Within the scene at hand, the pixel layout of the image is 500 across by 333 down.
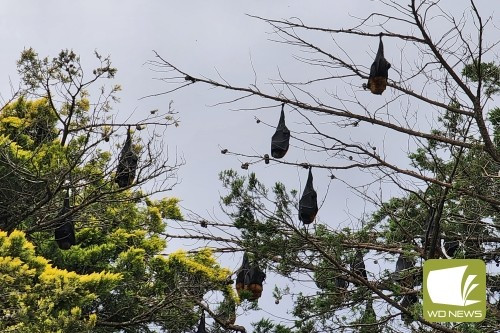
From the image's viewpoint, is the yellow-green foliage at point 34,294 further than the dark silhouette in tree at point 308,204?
No

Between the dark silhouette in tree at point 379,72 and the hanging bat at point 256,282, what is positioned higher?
the dark silhouette in tree at point 379,72

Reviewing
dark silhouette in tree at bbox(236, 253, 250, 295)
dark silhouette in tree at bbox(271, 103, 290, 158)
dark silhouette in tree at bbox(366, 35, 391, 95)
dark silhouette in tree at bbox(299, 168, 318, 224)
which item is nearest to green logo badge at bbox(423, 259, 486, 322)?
dark silhouette in tree at bbox(299, 168, 318, 224)

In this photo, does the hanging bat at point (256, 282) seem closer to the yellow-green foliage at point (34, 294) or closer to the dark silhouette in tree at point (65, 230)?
the yellow-green foliage at point (34, 294)

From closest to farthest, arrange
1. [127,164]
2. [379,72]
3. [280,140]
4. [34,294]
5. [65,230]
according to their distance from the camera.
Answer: [34,294]
[379,72]
[280,140]
[65,230]
[127,164]

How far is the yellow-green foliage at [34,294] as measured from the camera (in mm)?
9023

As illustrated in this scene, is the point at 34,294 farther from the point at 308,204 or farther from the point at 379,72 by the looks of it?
the point at 379,72

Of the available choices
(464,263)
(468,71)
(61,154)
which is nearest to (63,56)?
(61,154)

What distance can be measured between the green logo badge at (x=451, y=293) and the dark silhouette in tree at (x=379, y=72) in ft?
7.13

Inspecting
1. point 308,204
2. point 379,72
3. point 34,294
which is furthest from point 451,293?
point 34,294

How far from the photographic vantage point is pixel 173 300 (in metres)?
13.8

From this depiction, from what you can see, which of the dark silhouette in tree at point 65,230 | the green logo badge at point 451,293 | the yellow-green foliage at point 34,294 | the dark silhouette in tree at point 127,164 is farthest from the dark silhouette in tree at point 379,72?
the dark silhouette in tree at point 65,230

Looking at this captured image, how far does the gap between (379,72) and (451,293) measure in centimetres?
271

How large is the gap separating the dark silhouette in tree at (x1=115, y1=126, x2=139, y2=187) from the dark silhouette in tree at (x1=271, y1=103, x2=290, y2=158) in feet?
11.4

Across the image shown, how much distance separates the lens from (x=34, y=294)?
30.1 ft
